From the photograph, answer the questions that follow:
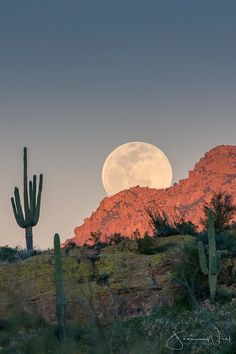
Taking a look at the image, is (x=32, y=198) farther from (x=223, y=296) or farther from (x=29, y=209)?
(x=223, y=296)

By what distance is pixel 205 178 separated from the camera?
106 meters

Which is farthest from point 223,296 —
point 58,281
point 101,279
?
point 101,279

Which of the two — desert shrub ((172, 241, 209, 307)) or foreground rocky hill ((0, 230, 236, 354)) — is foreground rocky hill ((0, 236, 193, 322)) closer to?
foreground rocky hill ((0, 230, 236, 354))

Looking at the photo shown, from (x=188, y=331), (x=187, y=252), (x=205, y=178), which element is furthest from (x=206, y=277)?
(x=205, y=178)

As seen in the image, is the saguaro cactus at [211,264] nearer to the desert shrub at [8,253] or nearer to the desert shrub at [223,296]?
the desert shrub at [223,296]

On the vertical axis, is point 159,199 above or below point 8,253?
above

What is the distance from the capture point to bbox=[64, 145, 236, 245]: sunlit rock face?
9850 centimetres

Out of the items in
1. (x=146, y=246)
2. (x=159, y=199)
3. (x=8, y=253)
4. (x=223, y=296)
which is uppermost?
(x=159, y=199)

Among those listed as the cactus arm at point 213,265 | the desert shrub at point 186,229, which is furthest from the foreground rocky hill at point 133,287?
the desert shrub at point 186,229

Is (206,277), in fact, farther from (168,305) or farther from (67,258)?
(67,258)

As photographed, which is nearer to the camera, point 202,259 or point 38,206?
point 202,259

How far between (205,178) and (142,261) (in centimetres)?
8219

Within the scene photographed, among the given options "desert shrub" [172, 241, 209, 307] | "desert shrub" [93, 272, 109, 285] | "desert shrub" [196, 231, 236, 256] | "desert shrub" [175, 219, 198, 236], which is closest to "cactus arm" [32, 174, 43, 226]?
"desert shrub" [93, 272, 109, 285]

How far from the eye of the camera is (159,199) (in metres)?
102
